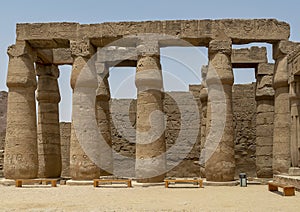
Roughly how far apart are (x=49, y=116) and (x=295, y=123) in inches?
439

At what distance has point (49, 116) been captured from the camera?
21.7m

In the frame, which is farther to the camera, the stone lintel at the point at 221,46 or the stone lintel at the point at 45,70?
the stone lintel at the point at 45,70

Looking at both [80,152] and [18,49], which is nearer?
[80,152]

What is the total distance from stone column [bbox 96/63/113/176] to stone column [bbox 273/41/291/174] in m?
7.03

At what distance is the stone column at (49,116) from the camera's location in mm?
21359

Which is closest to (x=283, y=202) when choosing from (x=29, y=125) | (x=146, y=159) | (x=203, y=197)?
(x=203, y=197)

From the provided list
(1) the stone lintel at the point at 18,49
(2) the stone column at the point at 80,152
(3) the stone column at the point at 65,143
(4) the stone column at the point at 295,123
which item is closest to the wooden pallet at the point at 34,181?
(2) the stone column at the point at 80,152

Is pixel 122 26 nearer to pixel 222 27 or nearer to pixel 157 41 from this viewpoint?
pixel 157 41

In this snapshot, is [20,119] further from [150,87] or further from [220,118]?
→ [220,118]

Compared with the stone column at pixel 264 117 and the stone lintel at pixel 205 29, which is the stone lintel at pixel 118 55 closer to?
the stone lintel at pixel 205 29

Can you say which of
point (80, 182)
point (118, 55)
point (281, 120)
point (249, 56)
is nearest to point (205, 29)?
point (281, 120)

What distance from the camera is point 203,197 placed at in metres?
12.5

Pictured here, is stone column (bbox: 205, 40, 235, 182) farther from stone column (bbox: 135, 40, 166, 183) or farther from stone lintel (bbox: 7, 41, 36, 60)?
stone lintel (bbox: 7, 41, 36, 60)

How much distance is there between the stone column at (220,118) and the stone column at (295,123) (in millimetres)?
2609
